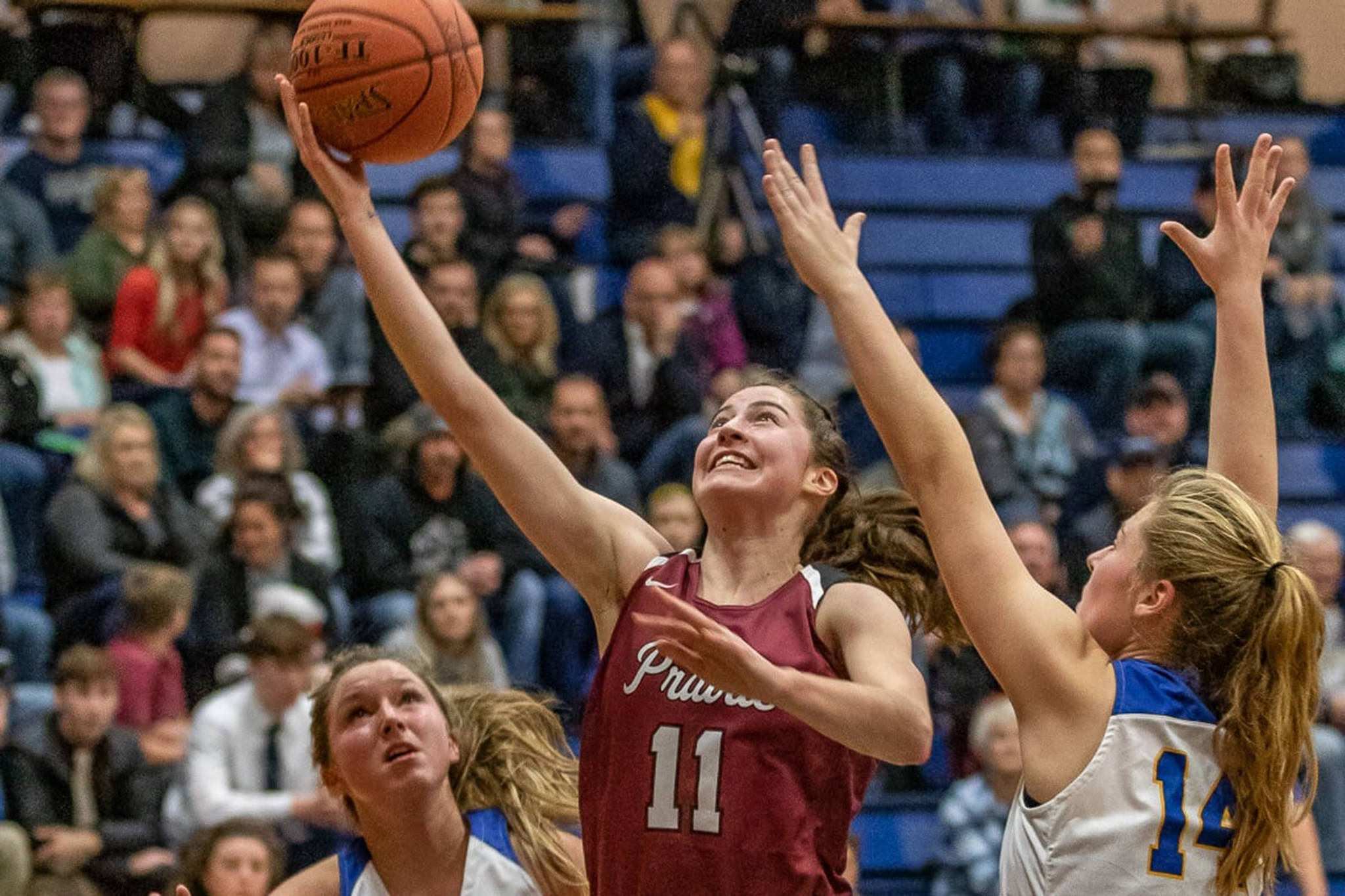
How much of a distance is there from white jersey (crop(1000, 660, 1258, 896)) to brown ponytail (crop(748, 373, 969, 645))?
0.52 metres

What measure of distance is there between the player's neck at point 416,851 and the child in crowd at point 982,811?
9.69 feet

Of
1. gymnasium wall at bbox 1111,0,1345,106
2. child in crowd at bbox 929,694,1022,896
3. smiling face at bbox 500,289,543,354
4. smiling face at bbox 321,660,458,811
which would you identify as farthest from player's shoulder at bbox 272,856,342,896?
gymnasium wall at bbox 1111,0,1345,106

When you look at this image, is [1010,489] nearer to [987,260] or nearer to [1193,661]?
[987,260]

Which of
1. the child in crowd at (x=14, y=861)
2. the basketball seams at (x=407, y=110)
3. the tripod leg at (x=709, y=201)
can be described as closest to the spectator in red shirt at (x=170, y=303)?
the child in crowd at (x=14, y=861)

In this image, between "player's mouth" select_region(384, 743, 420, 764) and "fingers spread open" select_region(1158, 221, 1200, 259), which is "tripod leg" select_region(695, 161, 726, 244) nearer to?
"player's mouth" select_region(384, 743, 420, 764)

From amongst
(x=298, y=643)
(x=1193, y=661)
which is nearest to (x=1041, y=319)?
(x=298, y=643)

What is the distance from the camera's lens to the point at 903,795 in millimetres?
6789

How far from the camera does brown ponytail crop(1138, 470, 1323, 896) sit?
2.62m

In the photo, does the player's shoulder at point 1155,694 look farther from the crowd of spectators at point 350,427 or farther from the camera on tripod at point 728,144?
the camera on tripod at point 728,144

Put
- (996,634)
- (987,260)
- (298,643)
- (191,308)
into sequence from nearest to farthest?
(996,634) < (298,643) < (191,308) < (987,260)

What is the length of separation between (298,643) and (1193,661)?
3.54 meters

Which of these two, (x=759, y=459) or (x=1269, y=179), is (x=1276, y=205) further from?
(x=759, y=459)

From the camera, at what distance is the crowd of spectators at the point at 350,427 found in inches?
222

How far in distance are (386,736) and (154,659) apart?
2805 mm
